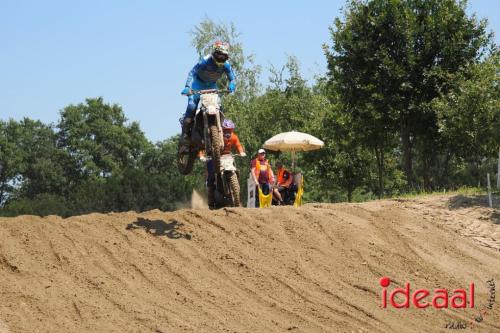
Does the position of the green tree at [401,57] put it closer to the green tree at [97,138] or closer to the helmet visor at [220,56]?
the helmet visor at [220,56]

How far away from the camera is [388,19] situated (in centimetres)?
2909

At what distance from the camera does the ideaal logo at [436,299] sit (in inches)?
401

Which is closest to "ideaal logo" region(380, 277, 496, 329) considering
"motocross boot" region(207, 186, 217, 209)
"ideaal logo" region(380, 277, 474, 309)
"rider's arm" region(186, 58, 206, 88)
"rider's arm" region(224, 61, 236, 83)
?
"ideaal logo" region(380, 277, 474, 309)

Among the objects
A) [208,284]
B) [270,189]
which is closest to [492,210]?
[270,189]

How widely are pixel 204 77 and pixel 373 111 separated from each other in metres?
16.4

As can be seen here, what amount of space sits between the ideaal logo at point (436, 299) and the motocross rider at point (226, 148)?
4.45 meters

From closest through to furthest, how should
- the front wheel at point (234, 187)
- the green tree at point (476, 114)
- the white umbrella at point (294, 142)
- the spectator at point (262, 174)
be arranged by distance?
the front wheel at point (234, 187) → the spectator at point (262, 174) → the green tree at point (476, 114) → the white umbrella at point (294, 142)

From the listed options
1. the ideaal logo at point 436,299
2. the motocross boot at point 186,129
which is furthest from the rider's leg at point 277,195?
the ideaal logo at point 436,299

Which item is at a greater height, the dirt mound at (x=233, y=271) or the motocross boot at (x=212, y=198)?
the motocross boot at (x=212, y=198)

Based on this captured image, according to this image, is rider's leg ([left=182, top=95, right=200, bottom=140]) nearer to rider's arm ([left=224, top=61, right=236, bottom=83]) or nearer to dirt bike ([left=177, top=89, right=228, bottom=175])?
dirt bike ([left=177, top=89, right=228, bottom=175])

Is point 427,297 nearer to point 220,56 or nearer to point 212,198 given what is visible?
point 220,56

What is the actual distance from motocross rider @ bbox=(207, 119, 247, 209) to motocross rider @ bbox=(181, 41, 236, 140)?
677 millimetres

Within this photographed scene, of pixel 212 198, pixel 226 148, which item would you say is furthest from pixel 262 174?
pixel 226 148

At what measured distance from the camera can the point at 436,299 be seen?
10.6 meters
